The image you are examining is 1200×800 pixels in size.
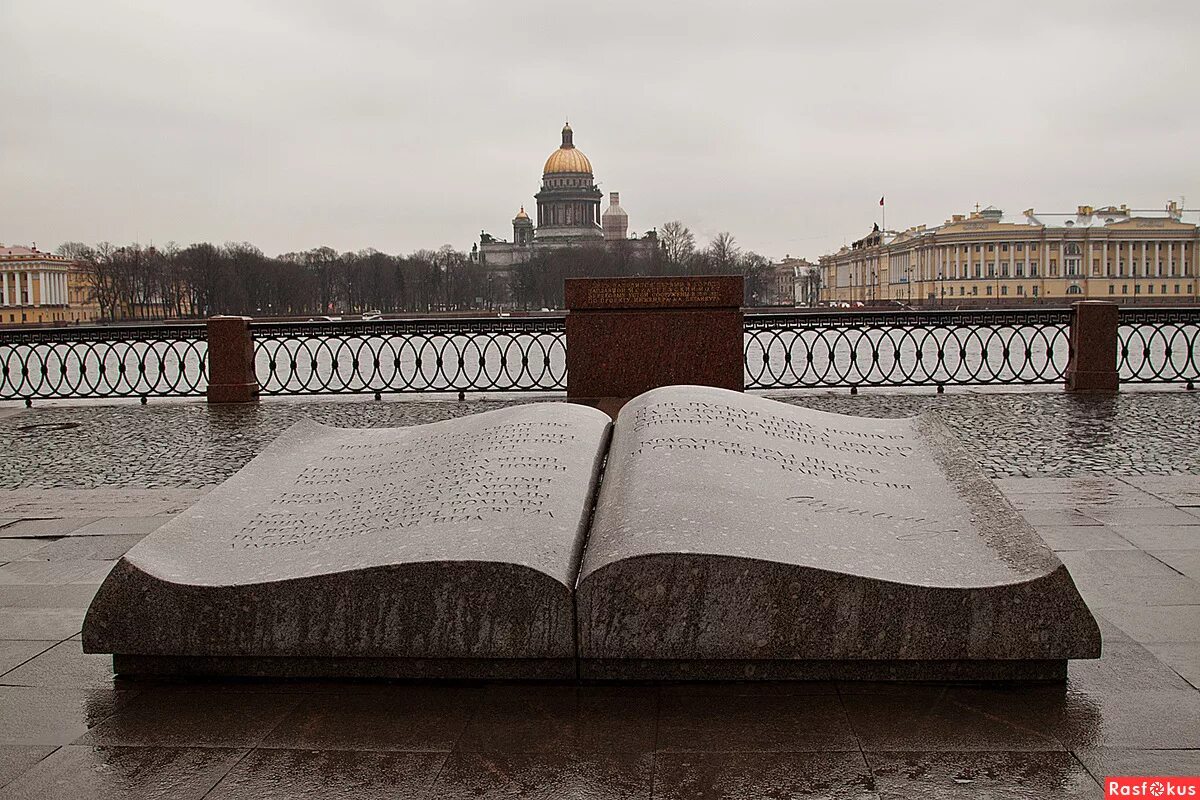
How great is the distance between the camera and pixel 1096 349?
47.4ft

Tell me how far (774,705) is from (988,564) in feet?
2.29

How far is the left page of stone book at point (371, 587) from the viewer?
9.99ft

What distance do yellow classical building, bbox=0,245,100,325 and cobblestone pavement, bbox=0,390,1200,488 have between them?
88311 mm

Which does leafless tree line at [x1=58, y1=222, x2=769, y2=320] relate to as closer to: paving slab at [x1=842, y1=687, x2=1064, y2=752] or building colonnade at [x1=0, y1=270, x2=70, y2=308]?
building colonnade at [x1=0, y1=270, x2=70, y2=308]

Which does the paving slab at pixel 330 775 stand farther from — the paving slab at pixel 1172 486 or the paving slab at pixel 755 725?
the paving slab at pixel 1172 486

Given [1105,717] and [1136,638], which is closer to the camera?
[1105,717]

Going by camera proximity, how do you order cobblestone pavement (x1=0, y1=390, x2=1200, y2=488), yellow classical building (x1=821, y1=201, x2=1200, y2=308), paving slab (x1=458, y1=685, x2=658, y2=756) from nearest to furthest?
1. paving slab (x1=458, y1=685, x2=658, y2=756)
2. cobblestone pavement (x1=0, y1=390, x2=1200, y2=488)
3. yellow classical building (x1=821, y1=201, x2=1200, y2=308)

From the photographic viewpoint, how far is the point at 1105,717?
2.94 meters

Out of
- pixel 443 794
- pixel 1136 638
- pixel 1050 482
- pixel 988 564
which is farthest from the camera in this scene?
pixel 1050 482

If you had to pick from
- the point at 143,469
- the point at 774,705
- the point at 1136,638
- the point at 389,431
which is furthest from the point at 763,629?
the point at 143,469

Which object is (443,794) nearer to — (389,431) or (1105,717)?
(1105,717)

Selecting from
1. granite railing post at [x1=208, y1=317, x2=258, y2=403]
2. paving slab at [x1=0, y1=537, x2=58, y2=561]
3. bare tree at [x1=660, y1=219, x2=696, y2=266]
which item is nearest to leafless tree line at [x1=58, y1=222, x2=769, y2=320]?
bare tree at [x1=660, y1=219, x2=696, y2=266]

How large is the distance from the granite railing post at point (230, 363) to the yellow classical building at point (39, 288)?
285 feet

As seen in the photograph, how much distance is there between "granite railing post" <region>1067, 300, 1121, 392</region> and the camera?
47.1 feet
